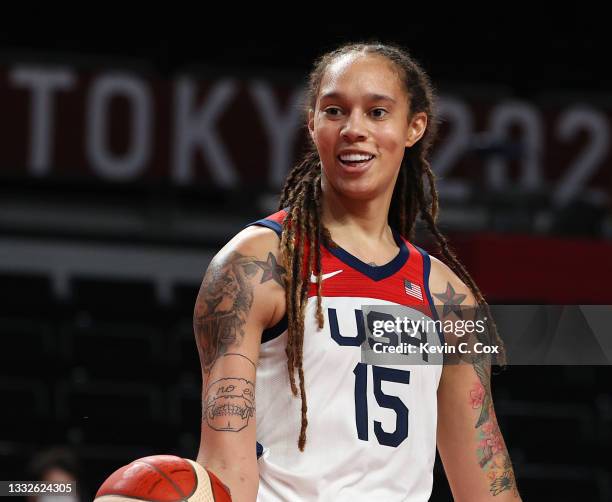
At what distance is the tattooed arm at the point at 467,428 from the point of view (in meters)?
2.89

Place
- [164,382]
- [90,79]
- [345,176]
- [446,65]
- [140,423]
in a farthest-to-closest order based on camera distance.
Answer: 1. [446,65]
2. [90,79]
3. [164,382]
4. [140,423]
5. [345,176]

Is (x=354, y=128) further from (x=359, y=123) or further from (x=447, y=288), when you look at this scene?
(x=447, y=288)

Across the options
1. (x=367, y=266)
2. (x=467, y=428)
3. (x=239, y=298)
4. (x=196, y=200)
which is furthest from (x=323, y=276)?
(x=196, y=200)

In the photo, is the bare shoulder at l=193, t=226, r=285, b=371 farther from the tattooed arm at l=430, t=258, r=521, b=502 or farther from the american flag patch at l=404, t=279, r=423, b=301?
the tattooed arm at l=430, t=258, r=521, b=502

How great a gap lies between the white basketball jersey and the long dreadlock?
3 cm

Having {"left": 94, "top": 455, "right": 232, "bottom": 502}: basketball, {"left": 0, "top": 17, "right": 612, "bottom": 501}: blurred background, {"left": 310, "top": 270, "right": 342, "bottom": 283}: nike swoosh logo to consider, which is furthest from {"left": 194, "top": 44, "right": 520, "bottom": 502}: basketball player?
{"left": 0, "top": 17, "right": 612, "bottom": 501}: blurred background

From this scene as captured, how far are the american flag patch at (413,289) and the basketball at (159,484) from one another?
781mm

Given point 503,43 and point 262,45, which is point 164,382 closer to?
point 262,45

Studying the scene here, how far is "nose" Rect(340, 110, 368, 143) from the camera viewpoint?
265 centimetres

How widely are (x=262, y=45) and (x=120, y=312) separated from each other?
13.2 ft

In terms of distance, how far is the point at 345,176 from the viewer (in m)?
→ 2.72

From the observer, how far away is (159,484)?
2162 millimetres

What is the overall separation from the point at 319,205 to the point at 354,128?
24cm

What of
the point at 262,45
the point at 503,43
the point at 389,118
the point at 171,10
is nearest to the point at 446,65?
the point at 503,43
